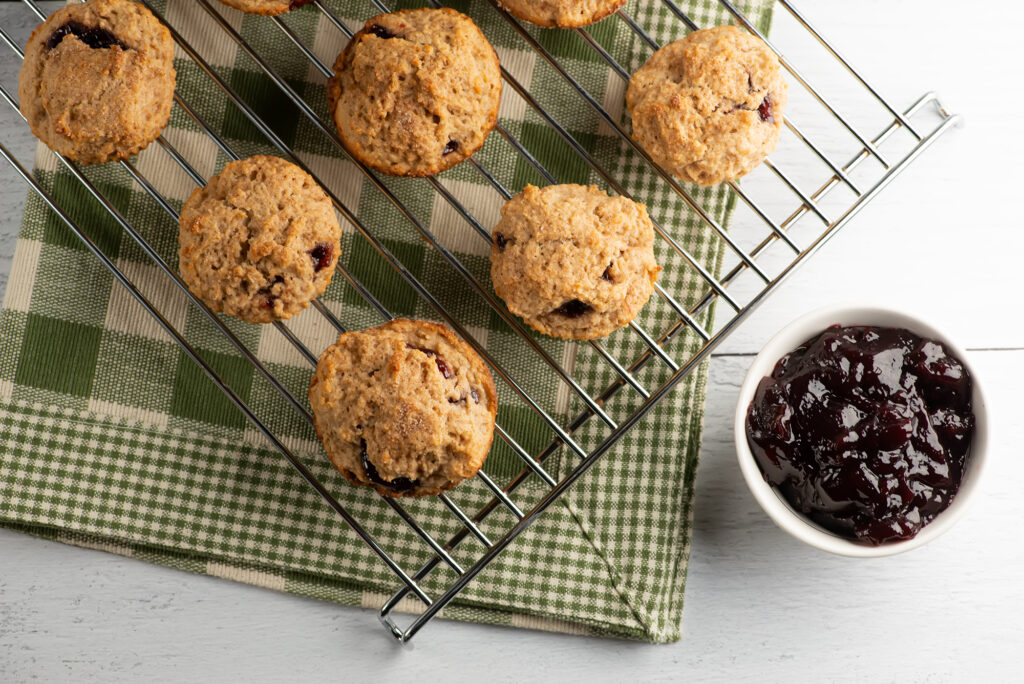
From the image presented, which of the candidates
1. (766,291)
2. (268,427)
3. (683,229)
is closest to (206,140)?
(268,427)

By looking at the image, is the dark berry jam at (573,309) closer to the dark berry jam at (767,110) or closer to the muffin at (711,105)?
the muffin at (711,105)

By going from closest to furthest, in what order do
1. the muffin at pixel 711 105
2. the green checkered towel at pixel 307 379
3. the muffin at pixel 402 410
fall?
the muffin at pixel 402 410
the muffin at pixel 711 105
the green checkered towel at pixel 307 379

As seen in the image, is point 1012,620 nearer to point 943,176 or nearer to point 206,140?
point 943,176

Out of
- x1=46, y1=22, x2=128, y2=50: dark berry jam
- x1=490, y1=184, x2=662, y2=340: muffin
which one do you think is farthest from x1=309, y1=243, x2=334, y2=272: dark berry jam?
x1=46, y1=22, x2=128, y2=50: dark berry jam

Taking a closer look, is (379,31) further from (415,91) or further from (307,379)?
(307,379)

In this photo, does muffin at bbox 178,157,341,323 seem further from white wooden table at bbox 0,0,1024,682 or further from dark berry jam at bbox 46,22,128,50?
white wooden table at bbox 0,0,1024,682

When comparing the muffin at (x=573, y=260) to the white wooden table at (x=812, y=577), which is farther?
the white wooden table at (x=812, y=577)

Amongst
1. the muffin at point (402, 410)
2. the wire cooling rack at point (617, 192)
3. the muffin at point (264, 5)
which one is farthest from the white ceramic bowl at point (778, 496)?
the muffin at point (264, 5)

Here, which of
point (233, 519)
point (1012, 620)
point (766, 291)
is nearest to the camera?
point (766, 291)
